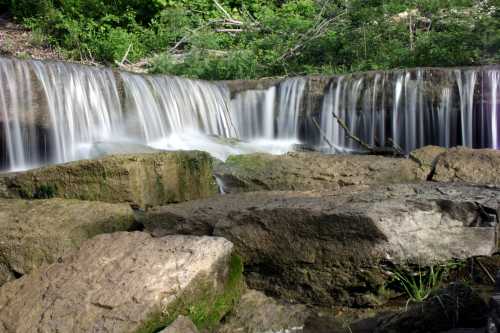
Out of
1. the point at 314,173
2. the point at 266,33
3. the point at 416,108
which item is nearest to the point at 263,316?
the point at 314,173

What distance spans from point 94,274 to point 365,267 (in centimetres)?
147

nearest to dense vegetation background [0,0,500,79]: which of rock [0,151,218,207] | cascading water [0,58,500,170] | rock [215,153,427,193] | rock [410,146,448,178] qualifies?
cascading water [0,58,500,170]

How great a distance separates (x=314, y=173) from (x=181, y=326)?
292cm

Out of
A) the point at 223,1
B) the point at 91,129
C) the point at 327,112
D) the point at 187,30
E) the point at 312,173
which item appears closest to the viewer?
the point at 312,173

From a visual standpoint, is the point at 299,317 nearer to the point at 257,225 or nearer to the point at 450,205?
the point at 257,225

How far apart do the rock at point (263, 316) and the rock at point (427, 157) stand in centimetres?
264

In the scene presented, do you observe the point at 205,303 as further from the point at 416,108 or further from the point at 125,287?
the point at 416,108

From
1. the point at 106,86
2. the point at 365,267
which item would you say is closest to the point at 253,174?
the point at 365,267

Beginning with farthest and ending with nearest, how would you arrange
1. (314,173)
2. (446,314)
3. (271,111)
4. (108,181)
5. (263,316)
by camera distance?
(271,111) < (314,173) < (108,181) < (263,316) < (446,314)

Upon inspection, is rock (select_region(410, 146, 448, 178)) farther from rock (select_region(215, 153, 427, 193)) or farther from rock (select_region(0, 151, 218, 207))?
rock (select_region(0, 151, 218, 207))

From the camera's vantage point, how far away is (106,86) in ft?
26.7

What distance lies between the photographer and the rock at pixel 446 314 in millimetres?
2627

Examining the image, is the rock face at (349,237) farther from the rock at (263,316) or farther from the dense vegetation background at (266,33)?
the dense vegetation background at (266,33)

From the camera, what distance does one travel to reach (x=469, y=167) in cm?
531
